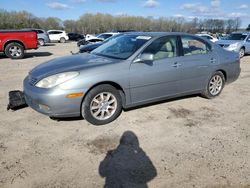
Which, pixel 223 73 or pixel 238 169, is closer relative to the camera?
pixel 238 169

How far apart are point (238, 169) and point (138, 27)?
7960cm

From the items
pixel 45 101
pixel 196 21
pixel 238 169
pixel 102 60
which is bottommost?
pixel 238 169

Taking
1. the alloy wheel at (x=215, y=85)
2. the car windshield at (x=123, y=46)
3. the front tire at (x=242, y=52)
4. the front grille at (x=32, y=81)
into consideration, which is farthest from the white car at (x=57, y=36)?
the front grille at (x=32, y=81)

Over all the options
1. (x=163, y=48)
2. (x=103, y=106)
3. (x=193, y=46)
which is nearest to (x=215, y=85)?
(x=193, y=46)

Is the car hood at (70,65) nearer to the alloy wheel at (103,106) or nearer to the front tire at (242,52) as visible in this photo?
the alloy wheel at (103,106)

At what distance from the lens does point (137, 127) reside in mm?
4305

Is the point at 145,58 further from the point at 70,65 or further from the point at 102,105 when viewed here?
the point at 70,65

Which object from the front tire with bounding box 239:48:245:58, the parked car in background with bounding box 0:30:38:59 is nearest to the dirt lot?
the parked car in background with bounding box 0:30:38:59

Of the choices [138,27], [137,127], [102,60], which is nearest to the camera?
[137,127]

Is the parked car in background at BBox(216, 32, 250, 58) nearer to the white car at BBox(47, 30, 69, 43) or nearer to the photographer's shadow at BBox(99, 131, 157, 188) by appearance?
the photographer's shadow at BBox(99, 131, 157, 188)

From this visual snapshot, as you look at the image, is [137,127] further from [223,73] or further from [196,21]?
[196,21]

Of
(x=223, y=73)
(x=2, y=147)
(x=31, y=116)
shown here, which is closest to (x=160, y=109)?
(x=223, y=73)

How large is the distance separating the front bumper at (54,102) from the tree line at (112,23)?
44188mm

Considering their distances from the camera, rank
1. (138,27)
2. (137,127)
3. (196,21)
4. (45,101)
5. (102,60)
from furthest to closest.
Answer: (138,27) → (196,21) → (102,60) → (137,127) → (45,101)
